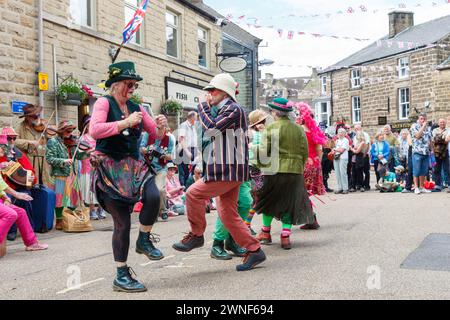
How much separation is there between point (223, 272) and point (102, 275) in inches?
47.5

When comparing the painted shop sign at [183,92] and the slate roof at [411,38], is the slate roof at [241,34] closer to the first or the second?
the painted shop sign at [183,92]

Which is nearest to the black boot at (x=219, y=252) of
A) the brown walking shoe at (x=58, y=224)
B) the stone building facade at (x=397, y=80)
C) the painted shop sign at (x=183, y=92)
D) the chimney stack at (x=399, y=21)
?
the brown walking shoe at (x=58, y=224)

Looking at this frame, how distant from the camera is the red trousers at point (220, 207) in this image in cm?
534

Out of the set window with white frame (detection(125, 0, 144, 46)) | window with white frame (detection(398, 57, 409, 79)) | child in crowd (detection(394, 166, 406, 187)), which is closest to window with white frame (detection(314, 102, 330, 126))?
window with white frame (detection(398, 57, 409, 79))

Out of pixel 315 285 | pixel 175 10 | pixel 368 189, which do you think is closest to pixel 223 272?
pixel 315 285

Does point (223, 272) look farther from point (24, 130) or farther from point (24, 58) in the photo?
point (24, 58)

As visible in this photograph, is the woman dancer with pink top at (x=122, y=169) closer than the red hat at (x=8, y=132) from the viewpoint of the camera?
Yes

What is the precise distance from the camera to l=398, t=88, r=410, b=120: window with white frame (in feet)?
125

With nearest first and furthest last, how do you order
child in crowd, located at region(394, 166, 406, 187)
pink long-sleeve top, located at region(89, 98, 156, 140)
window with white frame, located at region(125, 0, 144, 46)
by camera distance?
pink long-sleeve top, located at region(89, 98, 156, 140) < window with white frame, located at region(125, 0, 144, 46) < child in crowd, located at region(394, 166, 406, 187)

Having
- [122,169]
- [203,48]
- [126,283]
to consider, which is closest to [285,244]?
[126,283]

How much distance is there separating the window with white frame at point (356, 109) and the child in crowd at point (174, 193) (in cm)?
3336

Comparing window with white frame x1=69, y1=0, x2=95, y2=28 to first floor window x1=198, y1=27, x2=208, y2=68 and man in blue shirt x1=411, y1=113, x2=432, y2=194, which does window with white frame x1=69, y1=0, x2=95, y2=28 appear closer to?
first floor window x1=198, y1=27, x2=208, y2=68

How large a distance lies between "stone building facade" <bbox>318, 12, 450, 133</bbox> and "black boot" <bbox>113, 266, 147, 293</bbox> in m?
29.7
